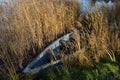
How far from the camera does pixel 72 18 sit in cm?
768

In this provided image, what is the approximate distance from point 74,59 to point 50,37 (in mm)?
1392

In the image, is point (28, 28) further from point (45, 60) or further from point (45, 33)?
point (45, 60)

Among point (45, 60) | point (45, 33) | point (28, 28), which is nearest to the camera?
→ point (45, 60)

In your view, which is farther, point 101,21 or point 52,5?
point 52,5

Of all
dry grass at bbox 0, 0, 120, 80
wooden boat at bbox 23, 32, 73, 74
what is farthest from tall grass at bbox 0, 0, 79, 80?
wooden boat at bbox 23, 32, 73, 74

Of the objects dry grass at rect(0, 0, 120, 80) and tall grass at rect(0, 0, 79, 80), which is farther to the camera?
tall grass at rect(0, 0, 79, 80)

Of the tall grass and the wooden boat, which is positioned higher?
the tall grass

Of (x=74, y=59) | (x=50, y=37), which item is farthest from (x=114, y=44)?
(x=50, y=37)

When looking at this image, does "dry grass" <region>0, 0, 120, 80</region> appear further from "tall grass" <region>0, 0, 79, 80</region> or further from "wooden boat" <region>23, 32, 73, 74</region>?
"wooden boat" <region>23, 32, 73, 74</region>

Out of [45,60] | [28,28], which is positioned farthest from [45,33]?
[45,60]

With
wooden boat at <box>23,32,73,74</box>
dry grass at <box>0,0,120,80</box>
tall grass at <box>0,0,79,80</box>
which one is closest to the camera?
wooden boat at <box>23,32,73,74</box>

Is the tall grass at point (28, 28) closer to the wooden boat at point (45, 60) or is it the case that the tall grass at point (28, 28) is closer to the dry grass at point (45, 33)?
the dry grass at point (45, 33)

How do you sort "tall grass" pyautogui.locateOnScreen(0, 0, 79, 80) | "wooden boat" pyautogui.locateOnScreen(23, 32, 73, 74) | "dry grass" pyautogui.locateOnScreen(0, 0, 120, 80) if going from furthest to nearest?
1. "tall grass" pyautogui.locateOnScreen(0, 0, 79, 80)
2. "dry grass" pyautogui.locateOnScreen(0, 0, 120, 80)
3. "wooden boat" pyautogui.locateOnScreen(23, 32, 73, 74)

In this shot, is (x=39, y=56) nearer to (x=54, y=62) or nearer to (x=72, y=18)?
(x=54, y=62)
